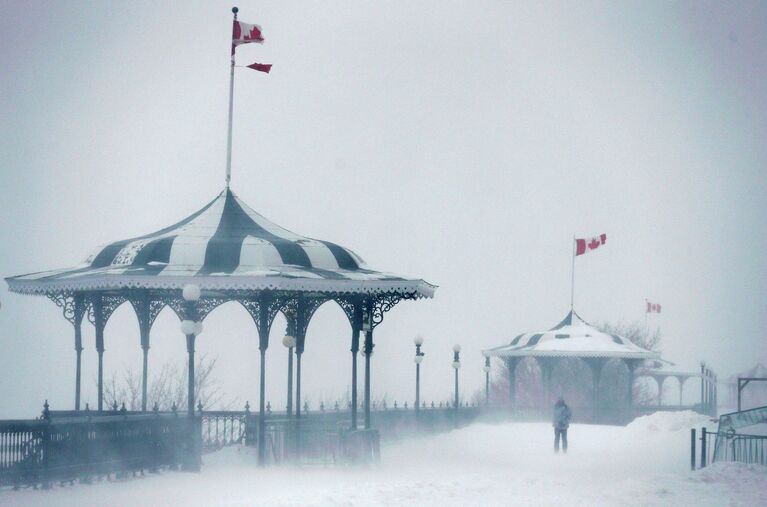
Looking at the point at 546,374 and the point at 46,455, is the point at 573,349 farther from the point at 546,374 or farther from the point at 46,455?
the point at 46,455

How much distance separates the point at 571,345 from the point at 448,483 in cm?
2554

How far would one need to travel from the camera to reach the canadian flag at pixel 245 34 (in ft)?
95.2

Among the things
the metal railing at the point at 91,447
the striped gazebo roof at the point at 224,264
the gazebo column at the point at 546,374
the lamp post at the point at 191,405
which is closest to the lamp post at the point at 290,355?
the striped gazebo roof at the point at 224,264

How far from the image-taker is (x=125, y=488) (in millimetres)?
20203

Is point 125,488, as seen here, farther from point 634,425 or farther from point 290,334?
point 634,425

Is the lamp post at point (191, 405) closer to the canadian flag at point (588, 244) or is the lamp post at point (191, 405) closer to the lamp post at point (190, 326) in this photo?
the lamp post at point (190, 326)

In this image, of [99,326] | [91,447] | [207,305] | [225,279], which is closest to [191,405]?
[225,279]

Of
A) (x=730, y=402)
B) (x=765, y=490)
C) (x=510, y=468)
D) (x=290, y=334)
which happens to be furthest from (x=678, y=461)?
(x=730, y=402)

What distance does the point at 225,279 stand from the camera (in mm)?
23734

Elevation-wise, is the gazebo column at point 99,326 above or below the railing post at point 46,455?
above

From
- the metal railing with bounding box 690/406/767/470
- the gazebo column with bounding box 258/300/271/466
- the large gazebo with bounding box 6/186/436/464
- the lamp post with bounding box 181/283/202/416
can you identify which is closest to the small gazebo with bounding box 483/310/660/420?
the metal railing with bounding box 690/406/767/470

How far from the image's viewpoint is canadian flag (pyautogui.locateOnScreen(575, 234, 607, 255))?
58.6 metres

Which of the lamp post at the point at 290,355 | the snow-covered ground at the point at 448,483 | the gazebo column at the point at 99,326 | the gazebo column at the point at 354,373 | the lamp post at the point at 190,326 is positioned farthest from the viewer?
the lamp post at the point at 290,355

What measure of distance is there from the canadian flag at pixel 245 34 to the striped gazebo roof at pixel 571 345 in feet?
71.4
